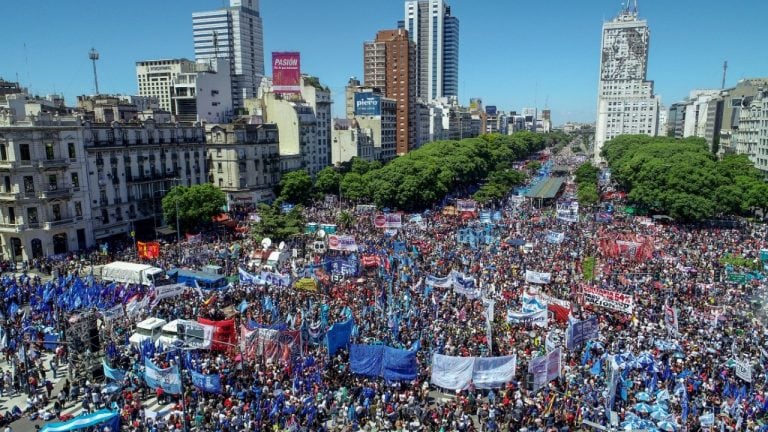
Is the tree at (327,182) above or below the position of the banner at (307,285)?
above

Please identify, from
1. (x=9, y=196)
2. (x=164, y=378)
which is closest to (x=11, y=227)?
(x=9, y=196)

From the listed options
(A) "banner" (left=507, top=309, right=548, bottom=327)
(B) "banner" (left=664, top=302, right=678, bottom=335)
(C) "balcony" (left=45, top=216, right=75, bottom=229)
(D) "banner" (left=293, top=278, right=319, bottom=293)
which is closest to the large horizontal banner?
(A) "banner" (left=507, top=309, right=548, bottom=327)

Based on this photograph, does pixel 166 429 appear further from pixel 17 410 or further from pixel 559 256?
pixel 559 256

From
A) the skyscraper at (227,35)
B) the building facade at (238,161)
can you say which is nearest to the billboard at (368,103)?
the building facade at (238,161)

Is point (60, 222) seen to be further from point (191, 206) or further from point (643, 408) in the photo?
point (643, 408)

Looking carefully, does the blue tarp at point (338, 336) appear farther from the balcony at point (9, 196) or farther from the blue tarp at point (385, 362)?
the balcony at point (9, 196)

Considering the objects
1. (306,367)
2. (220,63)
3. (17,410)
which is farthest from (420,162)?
(220,63)

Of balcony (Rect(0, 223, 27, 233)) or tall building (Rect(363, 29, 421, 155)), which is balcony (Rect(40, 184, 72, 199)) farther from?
tall building (Rect(363, 29, 421, 155))
